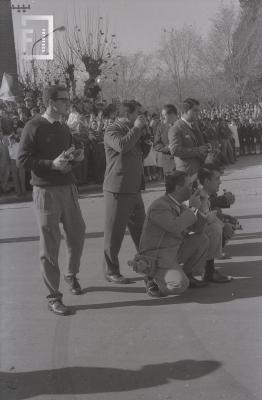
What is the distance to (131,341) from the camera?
463 cm

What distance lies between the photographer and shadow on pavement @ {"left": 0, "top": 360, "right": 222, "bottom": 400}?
12.8ft

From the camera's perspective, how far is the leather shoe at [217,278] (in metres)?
Result: 6.09

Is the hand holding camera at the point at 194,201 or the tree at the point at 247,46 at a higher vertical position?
the tree at the point at 247,46

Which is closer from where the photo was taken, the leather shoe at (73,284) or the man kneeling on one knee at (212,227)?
the leather shoe at (73,284)

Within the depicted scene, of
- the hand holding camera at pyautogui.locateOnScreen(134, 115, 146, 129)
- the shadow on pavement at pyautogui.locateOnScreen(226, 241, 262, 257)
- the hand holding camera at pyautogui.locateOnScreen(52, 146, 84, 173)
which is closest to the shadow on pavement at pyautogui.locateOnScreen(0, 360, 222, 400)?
the hand holding camera at pyautogui.locateOnScreen(52, 146, 84, 173)

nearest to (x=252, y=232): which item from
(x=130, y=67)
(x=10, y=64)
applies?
(x=10, y=64)

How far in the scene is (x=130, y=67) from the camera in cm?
5081

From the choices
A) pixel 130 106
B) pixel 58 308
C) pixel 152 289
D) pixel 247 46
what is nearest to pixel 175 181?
pixel 130 106

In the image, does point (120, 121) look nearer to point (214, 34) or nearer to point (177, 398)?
point (177, 398)

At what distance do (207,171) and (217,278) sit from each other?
3.77 ft

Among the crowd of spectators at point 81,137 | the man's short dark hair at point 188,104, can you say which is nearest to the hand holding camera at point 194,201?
the man's short dark hair at point 188,104

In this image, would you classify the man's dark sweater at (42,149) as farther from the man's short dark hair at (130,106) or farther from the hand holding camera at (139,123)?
the man's short dark hair at (130,106)

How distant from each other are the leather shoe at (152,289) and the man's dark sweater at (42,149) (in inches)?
44.1

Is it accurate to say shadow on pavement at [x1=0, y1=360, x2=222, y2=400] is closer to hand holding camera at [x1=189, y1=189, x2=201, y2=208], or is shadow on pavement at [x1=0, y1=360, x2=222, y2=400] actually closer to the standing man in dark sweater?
the standing man in dark sweater
